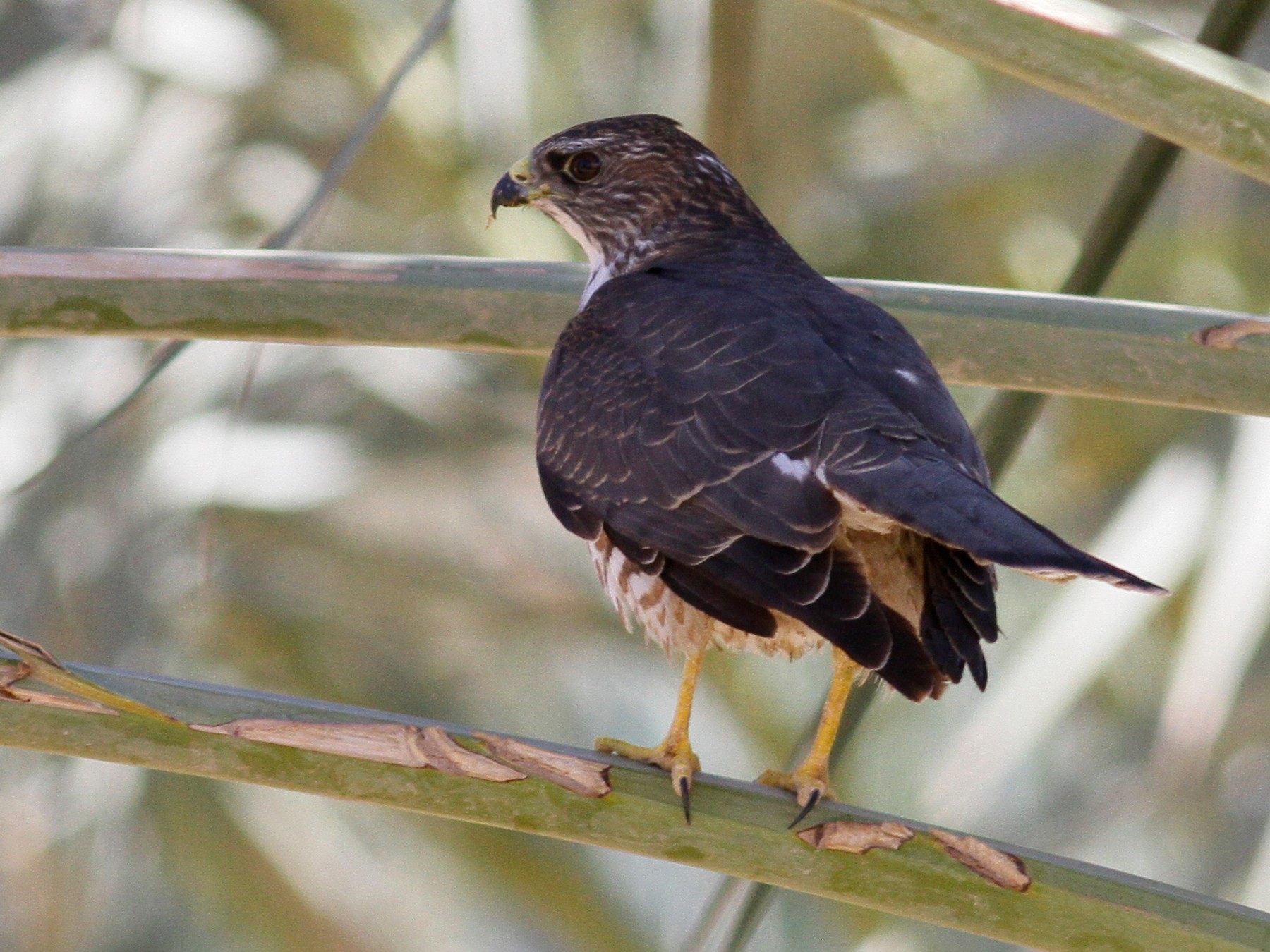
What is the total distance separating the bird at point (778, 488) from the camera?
224 centimetres

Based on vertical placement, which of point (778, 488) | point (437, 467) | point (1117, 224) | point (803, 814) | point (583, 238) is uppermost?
point (1117, 224)

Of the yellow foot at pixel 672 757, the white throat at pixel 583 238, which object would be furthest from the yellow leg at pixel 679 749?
the white throat at pixel 583 238

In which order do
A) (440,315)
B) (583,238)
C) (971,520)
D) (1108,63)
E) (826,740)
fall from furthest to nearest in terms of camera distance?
(583,238) < (826,740) < (971,520) < (440,315) < (1108,63)

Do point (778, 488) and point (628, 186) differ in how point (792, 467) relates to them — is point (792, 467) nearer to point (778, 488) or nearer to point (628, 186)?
point (778, 488)

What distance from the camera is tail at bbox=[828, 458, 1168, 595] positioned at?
6.25 ft

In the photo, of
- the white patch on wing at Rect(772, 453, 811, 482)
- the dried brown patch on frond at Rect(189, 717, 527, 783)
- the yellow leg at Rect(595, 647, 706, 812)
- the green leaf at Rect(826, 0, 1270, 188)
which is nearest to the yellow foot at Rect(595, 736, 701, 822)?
the yellow leg at Rect(595, 647, 706, 812)

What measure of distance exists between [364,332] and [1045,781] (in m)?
8.76

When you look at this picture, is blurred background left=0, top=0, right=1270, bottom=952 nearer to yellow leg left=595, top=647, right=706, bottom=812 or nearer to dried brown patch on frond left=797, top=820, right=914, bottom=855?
yellow leg left=595, top=647, right=706, bottom=812

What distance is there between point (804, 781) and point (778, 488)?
0.43m

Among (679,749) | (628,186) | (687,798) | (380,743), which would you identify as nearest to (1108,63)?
(687,798)

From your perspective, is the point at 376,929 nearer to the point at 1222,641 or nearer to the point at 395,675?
the point at 395,675

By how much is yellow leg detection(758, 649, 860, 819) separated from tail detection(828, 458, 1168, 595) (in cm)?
31

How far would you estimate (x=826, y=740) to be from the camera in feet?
8.68

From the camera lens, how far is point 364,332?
6.44ft
